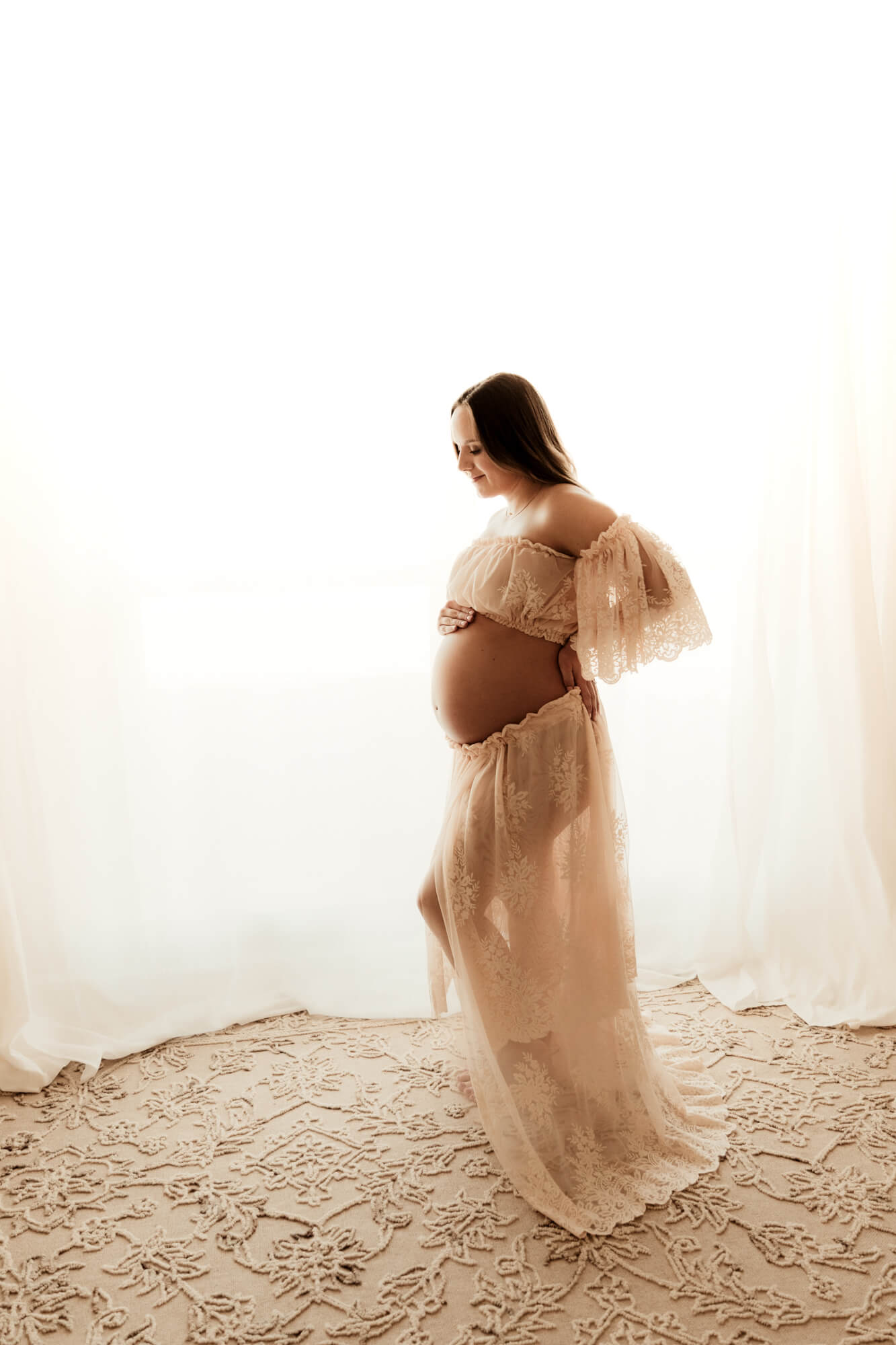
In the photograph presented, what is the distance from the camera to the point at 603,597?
5.58 ft

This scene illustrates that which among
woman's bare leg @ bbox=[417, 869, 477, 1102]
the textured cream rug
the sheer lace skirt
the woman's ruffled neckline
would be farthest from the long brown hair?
the textured cream rug

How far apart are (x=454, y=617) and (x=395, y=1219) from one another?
1.12 metres

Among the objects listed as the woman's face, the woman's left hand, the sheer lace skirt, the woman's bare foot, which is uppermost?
the woman's face

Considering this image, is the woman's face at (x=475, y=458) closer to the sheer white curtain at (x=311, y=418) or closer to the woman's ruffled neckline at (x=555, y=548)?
the woman's ruffled neckline at (x=555, y=548)

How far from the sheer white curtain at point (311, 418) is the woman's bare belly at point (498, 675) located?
728 millimetres

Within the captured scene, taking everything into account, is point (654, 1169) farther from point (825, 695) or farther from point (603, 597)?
point (825, 695)

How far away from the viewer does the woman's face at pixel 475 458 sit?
188 cm

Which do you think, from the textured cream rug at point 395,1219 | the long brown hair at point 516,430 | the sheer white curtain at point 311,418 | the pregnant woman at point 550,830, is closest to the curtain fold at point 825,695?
the sheer white curtain at point 311,418

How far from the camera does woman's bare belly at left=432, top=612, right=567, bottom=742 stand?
180cm

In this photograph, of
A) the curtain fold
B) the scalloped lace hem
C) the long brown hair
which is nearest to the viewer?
the scalloped lace hem

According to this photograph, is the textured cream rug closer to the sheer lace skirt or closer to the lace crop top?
the sheer lace skirt

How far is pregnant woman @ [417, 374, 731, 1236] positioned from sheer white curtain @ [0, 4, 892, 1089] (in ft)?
2.35

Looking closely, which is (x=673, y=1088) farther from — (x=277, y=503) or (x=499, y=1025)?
(x=277, y=503)

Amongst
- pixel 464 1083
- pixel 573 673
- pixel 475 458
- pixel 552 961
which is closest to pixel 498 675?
pixel 573 673
